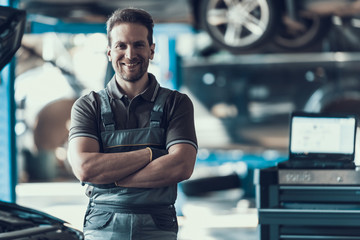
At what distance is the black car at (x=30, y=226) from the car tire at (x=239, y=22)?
13.4ft

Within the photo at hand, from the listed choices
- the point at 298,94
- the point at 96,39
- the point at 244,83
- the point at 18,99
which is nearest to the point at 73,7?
the point at 244,83

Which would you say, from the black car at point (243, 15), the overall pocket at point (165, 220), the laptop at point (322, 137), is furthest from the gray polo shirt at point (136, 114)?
the black car at point (243, 15)

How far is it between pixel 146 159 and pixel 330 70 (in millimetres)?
4462

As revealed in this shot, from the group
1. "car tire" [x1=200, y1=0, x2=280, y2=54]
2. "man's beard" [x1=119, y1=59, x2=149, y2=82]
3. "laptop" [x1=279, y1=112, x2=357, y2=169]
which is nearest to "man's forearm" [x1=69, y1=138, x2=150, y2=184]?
"man's beard" [x1=119, y1=59, x2=149, y2=82]

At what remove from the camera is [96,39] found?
10445 mm

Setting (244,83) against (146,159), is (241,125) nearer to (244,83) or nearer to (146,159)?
(244,83)

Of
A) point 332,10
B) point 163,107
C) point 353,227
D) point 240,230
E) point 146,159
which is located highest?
point 332,10

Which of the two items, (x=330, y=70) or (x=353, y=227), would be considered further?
(x=330, y=70)

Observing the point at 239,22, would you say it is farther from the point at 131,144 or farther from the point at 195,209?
the point at 131,144

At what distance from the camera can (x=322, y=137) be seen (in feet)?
9.93

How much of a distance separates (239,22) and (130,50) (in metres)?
3.96

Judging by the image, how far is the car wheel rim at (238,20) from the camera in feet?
19.3

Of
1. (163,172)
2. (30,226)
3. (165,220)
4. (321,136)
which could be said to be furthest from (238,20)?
(30,226)

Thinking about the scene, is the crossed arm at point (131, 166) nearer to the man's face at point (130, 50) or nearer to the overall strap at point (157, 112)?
the overall strap at point (157, 112)
